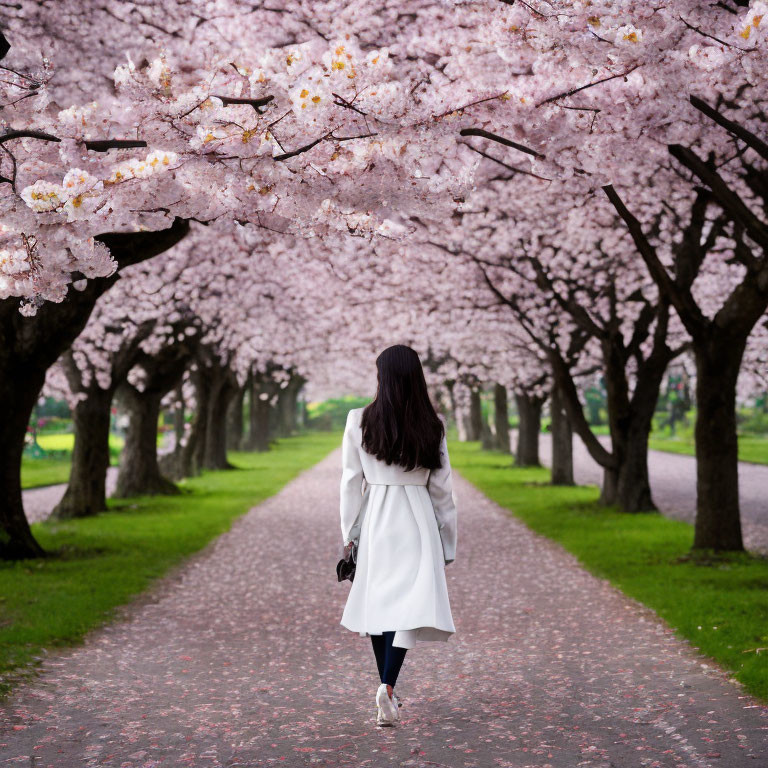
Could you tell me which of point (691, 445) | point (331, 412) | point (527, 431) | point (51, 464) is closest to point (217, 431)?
point (51, 464)

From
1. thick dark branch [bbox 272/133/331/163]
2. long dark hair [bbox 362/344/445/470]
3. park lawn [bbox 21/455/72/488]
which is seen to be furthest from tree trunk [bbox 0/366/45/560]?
park lawn [bbox 21/455/72/488]

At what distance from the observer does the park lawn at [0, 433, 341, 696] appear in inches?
341

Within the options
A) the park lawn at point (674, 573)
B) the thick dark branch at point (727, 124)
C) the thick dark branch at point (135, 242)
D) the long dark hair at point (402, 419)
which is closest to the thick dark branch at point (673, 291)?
the thick dark branch at point (727, 124)

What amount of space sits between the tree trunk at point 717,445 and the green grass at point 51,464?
58.6 ft

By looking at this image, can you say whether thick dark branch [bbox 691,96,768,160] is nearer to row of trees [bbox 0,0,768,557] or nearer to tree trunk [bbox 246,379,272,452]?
row of trees [bbox 0,0,768,557]

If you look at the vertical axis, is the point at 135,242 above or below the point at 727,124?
below

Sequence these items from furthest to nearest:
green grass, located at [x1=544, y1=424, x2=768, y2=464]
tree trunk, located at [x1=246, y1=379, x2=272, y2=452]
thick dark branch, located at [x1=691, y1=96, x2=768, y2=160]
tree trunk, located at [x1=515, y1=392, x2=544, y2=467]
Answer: tree trunk, located at [x1=246, y1=379, x2=272, y2=452]
green grass, located at [x1=544, y1=424, x2=768, y2=464]
tree trunk, located at [x1=515, y1=392, x2=544, y2=467]
thick dark branch, located at [x1=691, y1=96, x2=768, y2=160]

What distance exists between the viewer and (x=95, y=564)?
12977mm

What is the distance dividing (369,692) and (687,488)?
22355 millimetres

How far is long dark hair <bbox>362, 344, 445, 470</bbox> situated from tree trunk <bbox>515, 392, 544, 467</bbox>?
26.6m

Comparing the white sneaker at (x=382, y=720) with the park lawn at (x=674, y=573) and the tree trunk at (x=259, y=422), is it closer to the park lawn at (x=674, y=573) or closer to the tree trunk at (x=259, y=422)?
the park lawn at (x=674, y=573)

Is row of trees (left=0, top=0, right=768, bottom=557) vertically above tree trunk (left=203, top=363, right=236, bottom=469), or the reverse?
row of trees (left=0, top=0, right=768, bottom=557)

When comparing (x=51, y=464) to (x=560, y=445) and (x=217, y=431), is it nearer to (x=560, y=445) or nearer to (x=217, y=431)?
(x=217, y=431)

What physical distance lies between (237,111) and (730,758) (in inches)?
180
